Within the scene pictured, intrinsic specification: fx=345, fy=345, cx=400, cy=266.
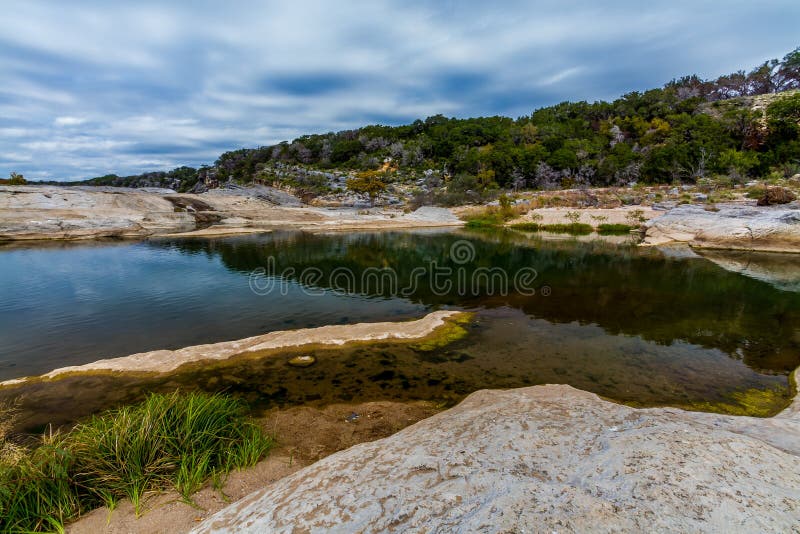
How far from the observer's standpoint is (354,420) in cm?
720

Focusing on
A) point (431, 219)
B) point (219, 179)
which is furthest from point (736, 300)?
point (219, 179)

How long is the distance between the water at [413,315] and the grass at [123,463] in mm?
2822

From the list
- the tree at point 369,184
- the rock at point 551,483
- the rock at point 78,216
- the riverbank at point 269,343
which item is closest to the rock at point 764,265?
the riverbank at point 269,343

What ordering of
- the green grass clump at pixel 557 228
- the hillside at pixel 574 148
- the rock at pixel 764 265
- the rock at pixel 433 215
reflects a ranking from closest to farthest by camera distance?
the rock at pixel 764 265 < the green grass clump at pixel 557 228 < the rock at pixel 433 215 < the hillside at pixel 574 148

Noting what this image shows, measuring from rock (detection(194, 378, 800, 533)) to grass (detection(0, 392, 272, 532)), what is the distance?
4.66ft

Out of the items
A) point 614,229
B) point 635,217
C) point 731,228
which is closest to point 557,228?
point 614,229

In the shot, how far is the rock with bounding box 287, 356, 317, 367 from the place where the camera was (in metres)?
9.73

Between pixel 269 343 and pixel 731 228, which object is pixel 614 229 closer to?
pixel 731 228

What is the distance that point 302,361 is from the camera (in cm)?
989

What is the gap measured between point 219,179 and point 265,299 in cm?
10261

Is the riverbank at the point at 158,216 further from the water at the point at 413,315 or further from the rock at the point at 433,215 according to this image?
the water at the point at 413,315

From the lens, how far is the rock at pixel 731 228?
85.4 ft

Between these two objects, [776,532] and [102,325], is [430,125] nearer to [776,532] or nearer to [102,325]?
[102,325]

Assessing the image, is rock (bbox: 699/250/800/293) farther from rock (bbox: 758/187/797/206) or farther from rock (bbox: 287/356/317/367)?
rock (bbox: 287/356/317/367)
